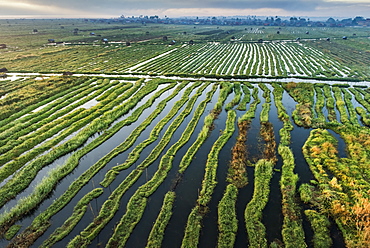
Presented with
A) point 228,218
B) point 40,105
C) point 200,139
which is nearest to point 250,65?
point 200,139

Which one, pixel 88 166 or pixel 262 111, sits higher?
pixel 262 111

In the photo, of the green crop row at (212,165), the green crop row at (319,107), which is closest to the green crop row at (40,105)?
the green crop row at (212,165)

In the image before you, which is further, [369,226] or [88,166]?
[88,166]

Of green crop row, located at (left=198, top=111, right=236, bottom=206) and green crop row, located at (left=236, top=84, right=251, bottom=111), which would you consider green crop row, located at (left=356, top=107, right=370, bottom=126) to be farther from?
green crop row, located at (left=198, top=111, right=236, bottom=206)

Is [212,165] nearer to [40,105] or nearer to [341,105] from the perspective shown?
[341,105]

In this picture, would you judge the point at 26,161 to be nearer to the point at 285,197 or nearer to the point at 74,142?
the point at 74,142

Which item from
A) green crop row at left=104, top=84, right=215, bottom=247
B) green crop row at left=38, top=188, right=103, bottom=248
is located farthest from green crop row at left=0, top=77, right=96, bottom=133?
green crop row at left=104, top=84, right=215, bottom=247

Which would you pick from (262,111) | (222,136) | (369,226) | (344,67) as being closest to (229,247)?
(369,226)

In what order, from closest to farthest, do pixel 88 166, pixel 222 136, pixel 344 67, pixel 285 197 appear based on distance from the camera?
pixel 285 197 < pixel 88 166 < pixel 222 136 < pixel 344 67
